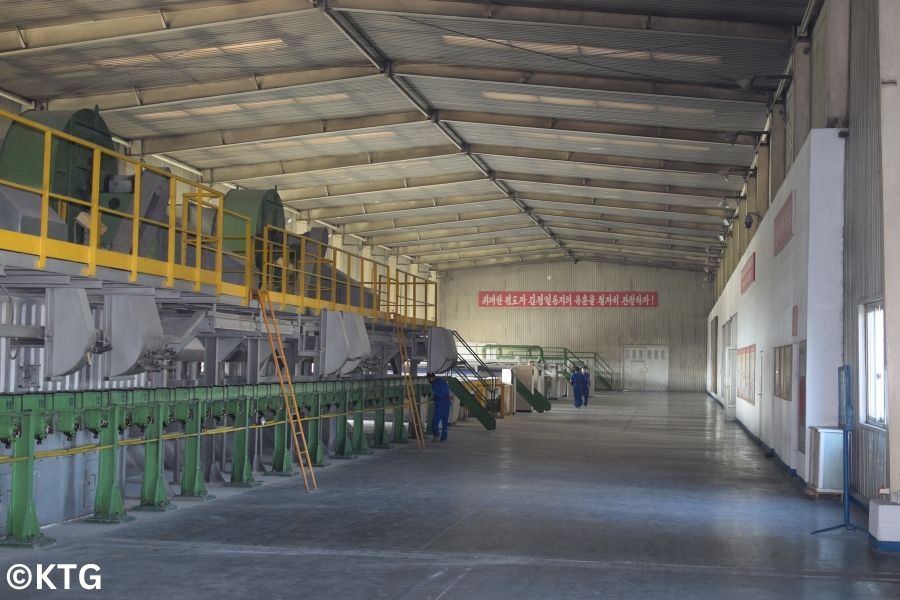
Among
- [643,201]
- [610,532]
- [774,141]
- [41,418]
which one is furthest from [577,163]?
[41,418]

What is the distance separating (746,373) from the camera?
25.1 meters

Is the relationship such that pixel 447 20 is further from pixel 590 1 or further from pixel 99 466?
pixel 99 466

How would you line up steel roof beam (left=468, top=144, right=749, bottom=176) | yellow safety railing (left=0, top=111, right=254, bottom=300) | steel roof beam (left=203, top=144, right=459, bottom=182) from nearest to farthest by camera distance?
yellow safety railing (left=0, top=111, right=254, bottom=300) → steel roof beam (left=468, top=144, right=749, bottom=176) → steel roof beam (left=203, top=144, right=459, bottom=182)

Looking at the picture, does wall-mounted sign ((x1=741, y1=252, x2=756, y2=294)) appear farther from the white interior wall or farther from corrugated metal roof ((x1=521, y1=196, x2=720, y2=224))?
corrugated metal roof ((x1=521, y1=196, x2=720, y2=224))

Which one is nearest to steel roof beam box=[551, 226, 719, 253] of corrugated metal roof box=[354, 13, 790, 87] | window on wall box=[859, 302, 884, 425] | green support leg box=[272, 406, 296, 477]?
corrugated metal roof box=[354, 13, 790, 87]

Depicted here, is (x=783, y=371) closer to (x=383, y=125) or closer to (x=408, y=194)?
(x=383, y=125)

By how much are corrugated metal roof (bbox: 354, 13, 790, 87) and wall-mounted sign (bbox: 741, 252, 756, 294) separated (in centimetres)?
524

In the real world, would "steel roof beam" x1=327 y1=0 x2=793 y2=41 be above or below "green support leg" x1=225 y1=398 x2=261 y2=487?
above

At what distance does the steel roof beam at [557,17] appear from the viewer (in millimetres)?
16500

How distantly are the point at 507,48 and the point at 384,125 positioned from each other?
6818 millimetres

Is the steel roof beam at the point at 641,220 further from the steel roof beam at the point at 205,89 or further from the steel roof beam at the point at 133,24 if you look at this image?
the steel roof beam at the point at 133,24

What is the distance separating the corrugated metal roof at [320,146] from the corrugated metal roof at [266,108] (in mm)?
1009

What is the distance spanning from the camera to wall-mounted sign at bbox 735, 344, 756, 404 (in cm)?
2294

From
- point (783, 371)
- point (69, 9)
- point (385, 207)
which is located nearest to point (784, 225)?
point (783, 371)
